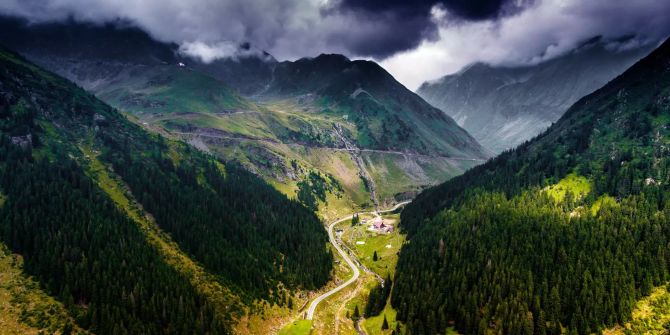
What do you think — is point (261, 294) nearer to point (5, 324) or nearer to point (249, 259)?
point (249, 259)

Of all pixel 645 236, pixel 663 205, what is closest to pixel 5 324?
pixel 645 236

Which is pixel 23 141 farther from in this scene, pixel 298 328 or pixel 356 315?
pixel 356 315

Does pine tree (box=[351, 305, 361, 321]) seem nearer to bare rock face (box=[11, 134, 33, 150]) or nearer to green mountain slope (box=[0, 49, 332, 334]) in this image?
green mountain slope (box=[0, 49, 332, 334])

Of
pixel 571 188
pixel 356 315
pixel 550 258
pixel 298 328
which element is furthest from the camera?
pixel 571 188

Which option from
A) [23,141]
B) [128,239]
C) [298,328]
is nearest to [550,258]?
[298,328]

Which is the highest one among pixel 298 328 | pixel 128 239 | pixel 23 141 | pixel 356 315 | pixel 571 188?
pixel 23 141
